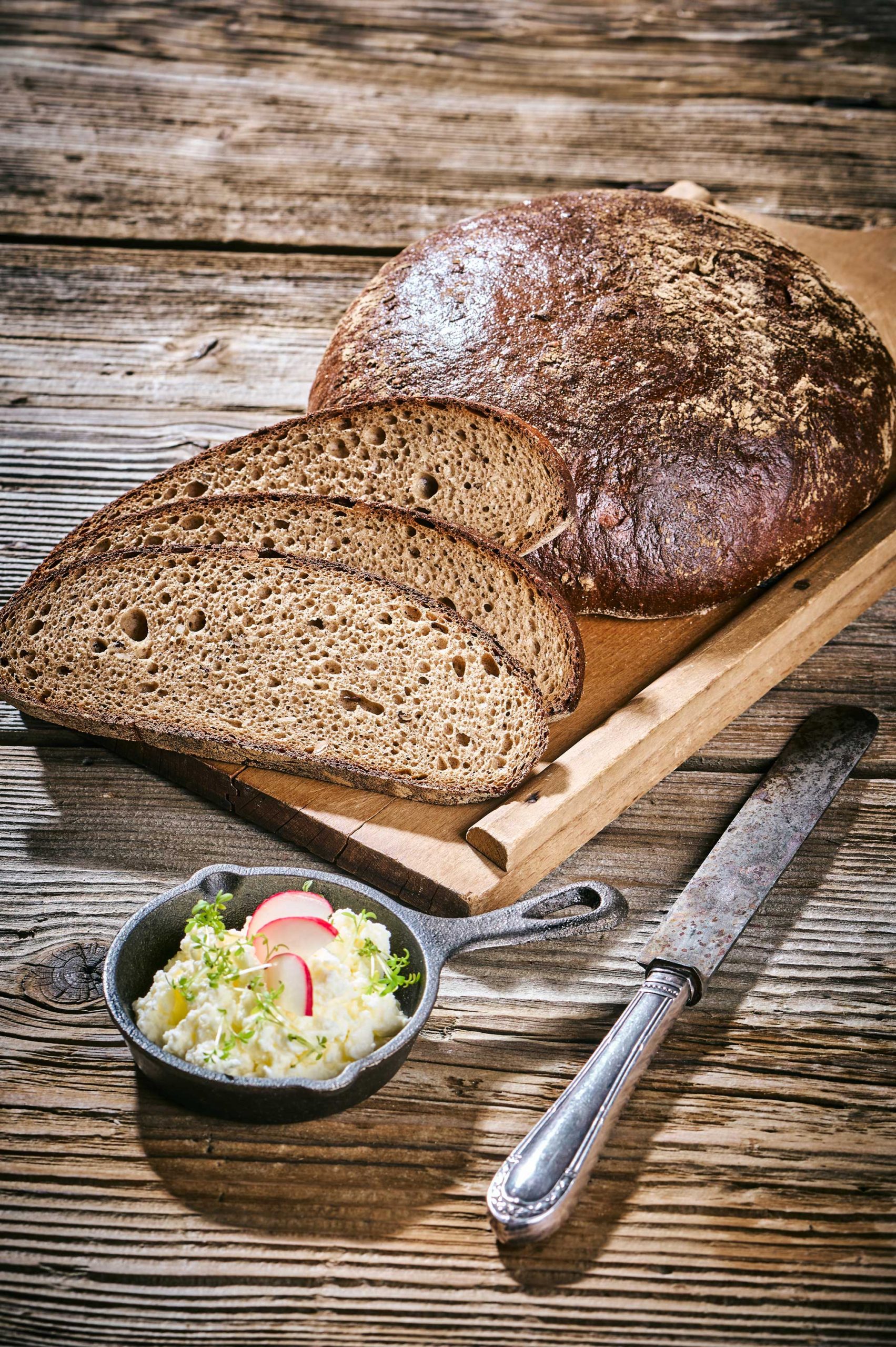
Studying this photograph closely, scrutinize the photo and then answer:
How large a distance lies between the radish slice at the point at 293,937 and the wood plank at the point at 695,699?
382mm

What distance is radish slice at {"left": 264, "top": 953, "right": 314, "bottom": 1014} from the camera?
1.42 metres

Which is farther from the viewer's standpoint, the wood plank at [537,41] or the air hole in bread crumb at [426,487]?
the wood plank at [537,41]

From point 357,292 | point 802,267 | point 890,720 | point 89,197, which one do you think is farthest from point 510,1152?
point 89,197

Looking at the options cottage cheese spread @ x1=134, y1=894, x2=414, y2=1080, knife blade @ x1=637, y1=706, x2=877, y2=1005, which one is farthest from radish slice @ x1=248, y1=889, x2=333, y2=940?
knife blade @ x1=637, y1=706, x2=877, y2=1005

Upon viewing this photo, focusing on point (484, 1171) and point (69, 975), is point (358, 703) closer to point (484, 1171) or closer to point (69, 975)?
point (69, 975)

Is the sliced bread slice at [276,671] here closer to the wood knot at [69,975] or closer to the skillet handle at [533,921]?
the skillet handle at [533,921]

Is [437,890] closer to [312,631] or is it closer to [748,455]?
[312,631]

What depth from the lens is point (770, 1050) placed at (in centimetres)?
172

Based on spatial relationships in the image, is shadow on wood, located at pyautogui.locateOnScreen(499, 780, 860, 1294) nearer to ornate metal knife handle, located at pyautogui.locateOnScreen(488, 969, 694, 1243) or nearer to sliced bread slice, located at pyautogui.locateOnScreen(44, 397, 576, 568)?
ornate metal knife handle, located at pyautogui.locateOnScreen(488, 969, 694, 1243)

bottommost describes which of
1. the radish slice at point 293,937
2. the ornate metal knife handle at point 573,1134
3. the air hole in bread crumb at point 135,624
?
the ornate metal knife handle at point 573,1134

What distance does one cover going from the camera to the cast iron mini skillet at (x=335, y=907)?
1.43 meters

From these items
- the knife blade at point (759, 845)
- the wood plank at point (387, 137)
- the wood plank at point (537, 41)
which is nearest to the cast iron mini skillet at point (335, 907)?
the knife blade at point (759, 845)

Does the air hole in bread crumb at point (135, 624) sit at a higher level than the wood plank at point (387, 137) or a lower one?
lower

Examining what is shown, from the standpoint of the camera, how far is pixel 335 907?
1.68 meters
